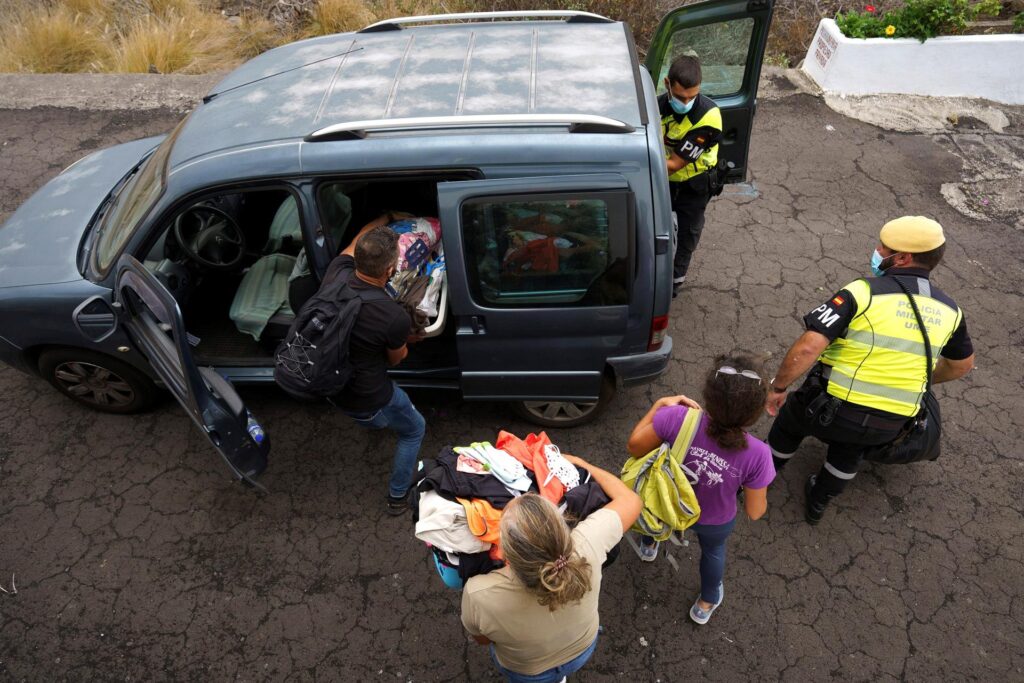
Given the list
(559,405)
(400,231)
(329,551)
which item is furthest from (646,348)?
(329,551)

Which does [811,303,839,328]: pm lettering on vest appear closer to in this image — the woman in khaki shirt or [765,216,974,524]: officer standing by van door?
[765,216,974,524]: officer standing by van door

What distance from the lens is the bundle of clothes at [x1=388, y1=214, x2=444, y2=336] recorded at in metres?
3.53

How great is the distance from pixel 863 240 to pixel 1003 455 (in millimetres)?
Answer: 2114

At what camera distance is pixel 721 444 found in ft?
8.63

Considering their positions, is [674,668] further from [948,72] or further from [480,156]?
[948,72]

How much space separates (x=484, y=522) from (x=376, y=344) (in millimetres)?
1124

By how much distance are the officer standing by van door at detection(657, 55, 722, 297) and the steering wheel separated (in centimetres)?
261

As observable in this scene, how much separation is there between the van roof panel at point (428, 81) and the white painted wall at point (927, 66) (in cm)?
417

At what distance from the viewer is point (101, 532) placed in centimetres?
382

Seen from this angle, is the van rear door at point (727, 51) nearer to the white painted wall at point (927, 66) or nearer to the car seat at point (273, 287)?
the car seat at point (273, 287)

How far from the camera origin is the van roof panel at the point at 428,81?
3420mm

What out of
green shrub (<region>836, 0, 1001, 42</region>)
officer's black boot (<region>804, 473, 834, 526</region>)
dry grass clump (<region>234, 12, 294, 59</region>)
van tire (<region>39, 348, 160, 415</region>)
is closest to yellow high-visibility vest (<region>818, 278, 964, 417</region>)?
officer's black boot (<region>804, 473, 834, 526</region>)

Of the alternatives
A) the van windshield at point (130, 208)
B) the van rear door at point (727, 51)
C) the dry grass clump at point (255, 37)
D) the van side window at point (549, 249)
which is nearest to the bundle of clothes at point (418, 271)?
the van side window at point (549, 249)

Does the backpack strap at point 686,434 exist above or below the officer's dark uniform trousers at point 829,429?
above
